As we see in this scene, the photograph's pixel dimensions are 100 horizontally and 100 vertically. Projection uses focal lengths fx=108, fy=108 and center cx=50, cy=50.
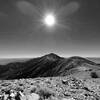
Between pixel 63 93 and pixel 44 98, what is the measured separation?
1793 millimetres

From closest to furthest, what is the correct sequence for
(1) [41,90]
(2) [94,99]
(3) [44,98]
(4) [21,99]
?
(4) [21,99], (3) [44,98], (1) [41,90], (2) [94,99]

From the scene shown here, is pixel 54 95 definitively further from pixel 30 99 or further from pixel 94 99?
pixel 94 99

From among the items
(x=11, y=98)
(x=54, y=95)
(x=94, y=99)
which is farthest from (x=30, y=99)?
(x=94, y=99)

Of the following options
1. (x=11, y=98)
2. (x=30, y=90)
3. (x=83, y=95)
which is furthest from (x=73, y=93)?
(x=11, y=98)

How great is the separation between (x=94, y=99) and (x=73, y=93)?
1486 millimetres

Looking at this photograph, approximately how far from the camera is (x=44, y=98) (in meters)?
6.61

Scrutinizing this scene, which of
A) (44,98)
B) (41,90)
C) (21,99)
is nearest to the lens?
A: (21,99)

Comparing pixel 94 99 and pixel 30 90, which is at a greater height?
pixel 30 90

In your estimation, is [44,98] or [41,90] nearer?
[44,98]

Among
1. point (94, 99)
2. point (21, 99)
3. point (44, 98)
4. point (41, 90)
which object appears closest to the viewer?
point (21, 99)

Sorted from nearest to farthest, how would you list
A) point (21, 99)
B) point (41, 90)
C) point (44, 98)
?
point (21, 99), point (44, 98), point (41, 90)

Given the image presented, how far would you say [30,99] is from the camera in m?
6.24

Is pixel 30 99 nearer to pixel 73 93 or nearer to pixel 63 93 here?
pixel 63 93

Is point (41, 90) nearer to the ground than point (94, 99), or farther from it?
farther from it
